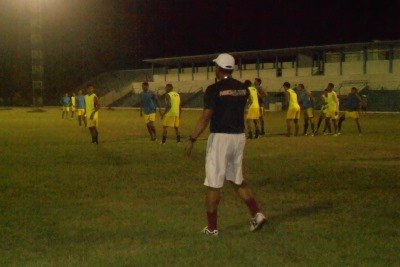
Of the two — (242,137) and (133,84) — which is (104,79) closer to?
(133,84)

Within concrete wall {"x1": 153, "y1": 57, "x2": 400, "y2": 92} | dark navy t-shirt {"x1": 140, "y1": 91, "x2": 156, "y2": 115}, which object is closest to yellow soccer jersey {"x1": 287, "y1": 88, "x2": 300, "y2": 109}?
dark navy t-shirt {"x1": 140, "y1": 91, "x2": 156, "y2": 115}

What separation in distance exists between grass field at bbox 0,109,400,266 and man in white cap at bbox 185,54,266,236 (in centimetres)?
60

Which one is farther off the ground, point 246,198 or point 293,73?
point 293,73

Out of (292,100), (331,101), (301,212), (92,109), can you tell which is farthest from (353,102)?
(301,212)

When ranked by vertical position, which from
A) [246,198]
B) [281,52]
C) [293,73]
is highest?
[281,52]

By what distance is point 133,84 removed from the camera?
276 feet

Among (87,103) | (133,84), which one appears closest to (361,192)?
(87,103)

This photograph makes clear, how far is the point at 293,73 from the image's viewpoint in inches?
2729

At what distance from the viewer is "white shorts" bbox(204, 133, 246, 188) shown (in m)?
7.48

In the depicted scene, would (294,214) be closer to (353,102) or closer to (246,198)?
(246,198)

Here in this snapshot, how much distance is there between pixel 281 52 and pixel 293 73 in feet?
11.7

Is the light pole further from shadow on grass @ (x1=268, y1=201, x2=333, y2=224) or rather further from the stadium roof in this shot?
shadow on grass @ (x1=268, y1=201, x2=333, y2=224)

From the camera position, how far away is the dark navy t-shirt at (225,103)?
7.48m

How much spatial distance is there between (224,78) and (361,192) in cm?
429
